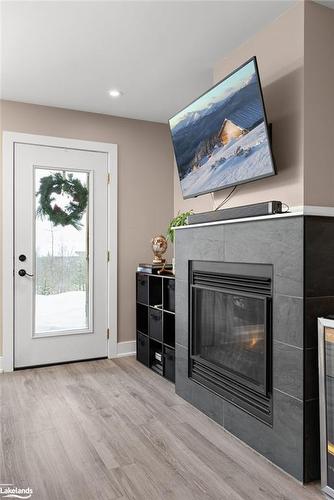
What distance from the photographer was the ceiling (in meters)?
2.27

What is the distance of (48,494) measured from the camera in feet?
5.93

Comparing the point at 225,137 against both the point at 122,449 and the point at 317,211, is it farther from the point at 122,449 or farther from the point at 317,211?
the point at 122,449

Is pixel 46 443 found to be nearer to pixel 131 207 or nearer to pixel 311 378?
pixel 311 378

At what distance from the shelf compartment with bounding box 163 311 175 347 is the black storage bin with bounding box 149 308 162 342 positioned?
0.25 feet

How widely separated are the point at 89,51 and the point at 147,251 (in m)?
2.10

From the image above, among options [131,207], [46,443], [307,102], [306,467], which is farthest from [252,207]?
[131,207]

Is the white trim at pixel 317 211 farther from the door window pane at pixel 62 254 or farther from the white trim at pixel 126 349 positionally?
the white trim at pixel 126 349

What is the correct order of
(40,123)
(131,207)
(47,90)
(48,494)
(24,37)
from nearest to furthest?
(48,494)
(24,37)
(47,90)
(40,123)
(131,207)

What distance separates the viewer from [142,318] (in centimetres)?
396

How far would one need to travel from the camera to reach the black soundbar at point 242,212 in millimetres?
2066

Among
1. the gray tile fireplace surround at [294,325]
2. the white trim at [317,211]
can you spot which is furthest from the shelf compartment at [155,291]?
the white trim at [317,211]

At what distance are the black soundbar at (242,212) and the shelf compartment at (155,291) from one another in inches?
41.8

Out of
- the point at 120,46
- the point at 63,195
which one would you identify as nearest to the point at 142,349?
the point at 63,195

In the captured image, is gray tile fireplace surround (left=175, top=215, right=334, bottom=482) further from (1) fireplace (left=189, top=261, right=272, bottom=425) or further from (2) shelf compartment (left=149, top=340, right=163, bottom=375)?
(2) shelf compartment (left=149, top=340, right=163, bottom=375)
